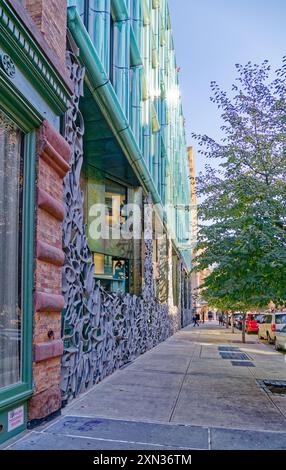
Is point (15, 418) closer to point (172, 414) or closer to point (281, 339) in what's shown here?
point (172, 414)

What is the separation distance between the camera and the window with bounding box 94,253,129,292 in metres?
15.1

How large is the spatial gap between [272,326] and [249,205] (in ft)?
43.8

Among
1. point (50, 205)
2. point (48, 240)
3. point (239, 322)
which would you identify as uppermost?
point (50, 205)

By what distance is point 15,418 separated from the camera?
5.04 m

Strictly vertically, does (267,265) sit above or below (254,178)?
below

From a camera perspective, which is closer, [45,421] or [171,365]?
[45,421]

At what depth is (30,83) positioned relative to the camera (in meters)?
5.51

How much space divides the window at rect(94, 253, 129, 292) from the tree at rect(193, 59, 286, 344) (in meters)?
6.39

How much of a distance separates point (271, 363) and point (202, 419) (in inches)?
303

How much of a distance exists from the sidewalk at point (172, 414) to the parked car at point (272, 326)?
814cm

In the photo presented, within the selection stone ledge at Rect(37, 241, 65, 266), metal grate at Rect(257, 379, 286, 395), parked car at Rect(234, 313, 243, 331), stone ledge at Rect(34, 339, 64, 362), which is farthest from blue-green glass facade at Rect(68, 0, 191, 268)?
parked car at Rect(234, 313, 243, 331)

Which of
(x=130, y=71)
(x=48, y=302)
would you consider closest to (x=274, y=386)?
(x=48, y=302)

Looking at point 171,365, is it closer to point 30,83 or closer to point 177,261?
point 30,83
